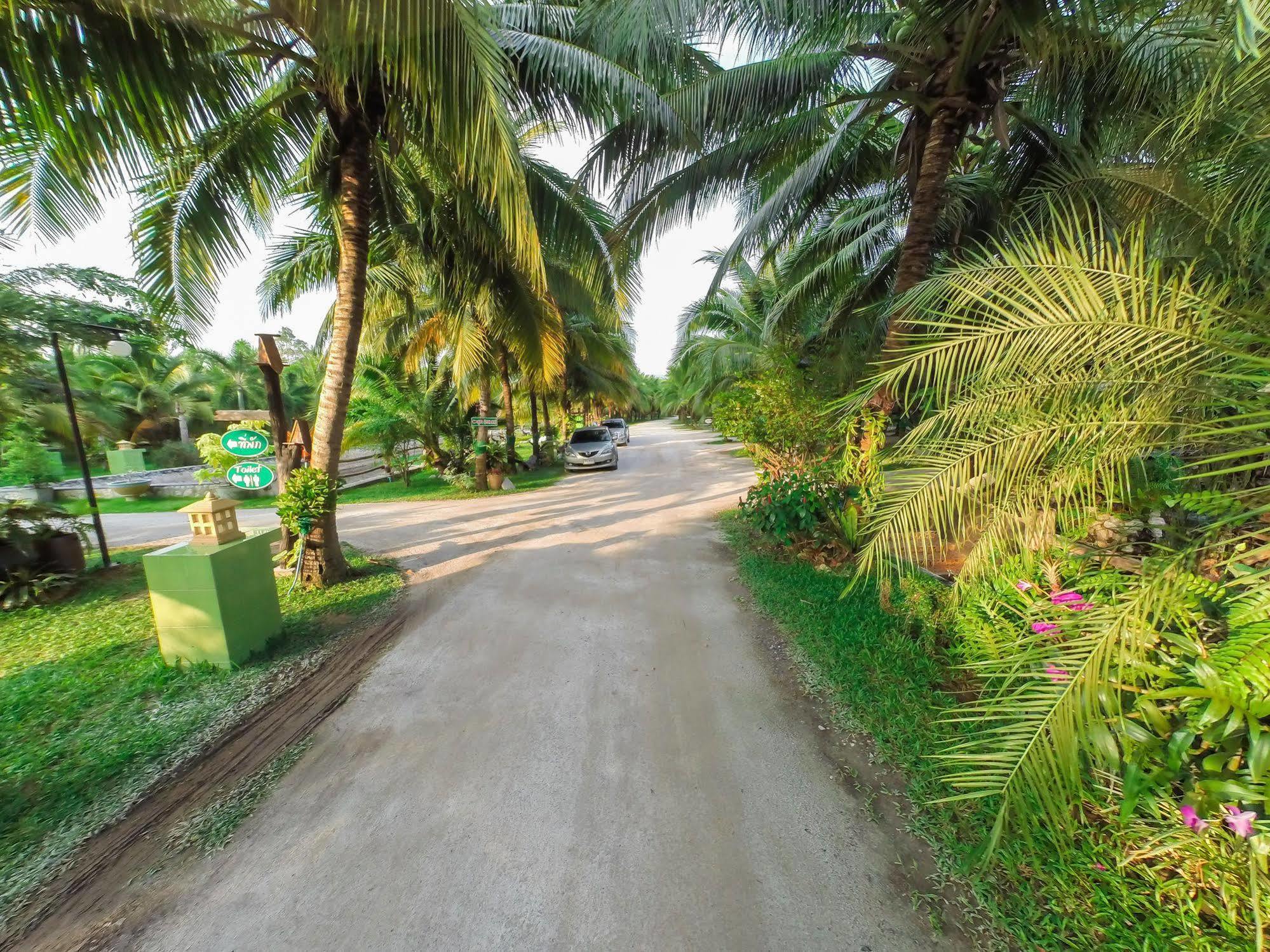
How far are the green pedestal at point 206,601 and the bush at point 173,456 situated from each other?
74.1 feet

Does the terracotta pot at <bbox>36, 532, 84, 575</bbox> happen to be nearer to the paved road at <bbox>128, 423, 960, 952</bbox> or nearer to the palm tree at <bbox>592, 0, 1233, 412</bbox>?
the paved road at <bbox>128, 423, 960, 952</bbox>

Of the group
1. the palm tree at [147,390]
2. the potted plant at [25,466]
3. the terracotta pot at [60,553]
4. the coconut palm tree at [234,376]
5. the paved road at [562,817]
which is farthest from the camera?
the coconut palm tree at [234,376]

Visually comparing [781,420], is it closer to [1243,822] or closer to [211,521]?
[1243,822]

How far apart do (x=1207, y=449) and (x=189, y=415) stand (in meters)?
31.3

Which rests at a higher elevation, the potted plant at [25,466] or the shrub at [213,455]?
the potted plant at [25,466]

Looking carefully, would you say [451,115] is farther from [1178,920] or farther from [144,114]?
[1178,920]

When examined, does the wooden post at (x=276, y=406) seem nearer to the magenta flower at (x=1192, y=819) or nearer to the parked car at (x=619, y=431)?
the magenta flower at (x=1192, y=819)

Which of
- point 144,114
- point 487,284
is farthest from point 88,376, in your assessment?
point 144,114

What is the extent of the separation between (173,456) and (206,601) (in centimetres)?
2418

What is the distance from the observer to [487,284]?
7.21 metres

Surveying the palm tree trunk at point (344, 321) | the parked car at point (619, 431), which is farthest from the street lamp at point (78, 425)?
the parked car at point (619, 431)

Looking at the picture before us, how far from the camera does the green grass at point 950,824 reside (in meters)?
1.65

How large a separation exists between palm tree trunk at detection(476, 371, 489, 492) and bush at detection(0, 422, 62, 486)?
29.2 ft

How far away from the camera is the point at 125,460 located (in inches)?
703
